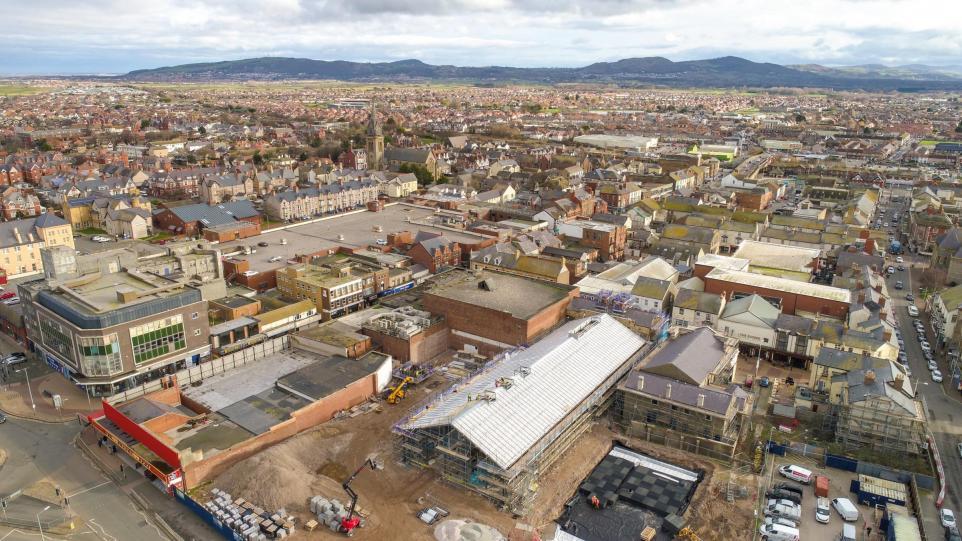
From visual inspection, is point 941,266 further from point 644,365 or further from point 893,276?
point 644,365

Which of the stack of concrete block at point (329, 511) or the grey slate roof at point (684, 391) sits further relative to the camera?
the grey slate roof at point (684, 391)

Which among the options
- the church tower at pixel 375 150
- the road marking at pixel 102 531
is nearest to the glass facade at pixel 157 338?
the road marking at pixel 102 531

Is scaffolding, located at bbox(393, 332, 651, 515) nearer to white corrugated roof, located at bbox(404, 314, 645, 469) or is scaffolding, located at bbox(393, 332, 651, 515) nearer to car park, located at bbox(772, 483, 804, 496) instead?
white corrugated roof, located at bbox(404, 314, 645, 469)

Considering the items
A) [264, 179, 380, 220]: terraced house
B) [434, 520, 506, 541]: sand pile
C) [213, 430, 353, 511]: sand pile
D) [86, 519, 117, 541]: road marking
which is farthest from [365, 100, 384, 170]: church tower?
[434, 520, 506, 541]: sand pile

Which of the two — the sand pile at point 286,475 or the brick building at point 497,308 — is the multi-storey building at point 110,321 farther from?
the brick building at point 497,308

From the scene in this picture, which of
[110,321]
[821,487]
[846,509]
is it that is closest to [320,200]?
[110,321]
